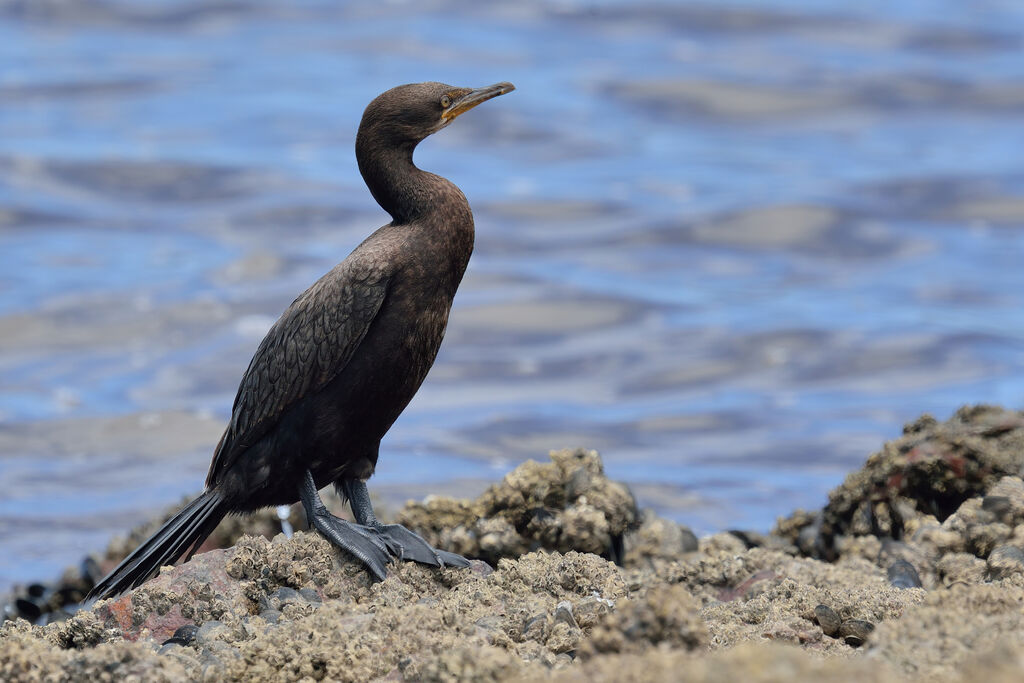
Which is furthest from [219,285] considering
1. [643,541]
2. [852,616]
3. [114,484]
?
[852,616]

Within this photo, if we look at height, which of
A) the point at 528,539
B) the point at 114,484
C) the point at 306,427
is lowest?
the point at 114,484

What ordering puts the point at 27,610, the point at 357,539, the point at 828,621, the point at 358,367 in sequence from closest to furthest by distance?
the point at 828,621
the point at 357,539
the point at 358,367
the point at 27,610

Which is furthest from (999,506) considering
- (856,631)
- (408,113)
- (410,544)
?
(408,113)

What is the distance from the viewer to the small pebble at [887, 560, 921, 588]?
5.48 m

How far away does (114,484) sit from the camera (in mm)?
11305

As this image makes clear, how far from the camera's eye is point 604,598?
4.67m

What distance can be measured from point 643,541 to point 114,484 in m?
5.96

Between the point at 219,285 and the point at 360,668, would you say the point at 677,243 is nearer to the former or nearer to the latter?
the point at 219,285

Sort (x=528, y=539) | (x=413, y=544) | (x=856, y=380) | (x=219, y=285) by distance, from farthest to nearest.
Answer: (x=219, y=285), (x=856, y=380), (x=528, y=539), (x=413, y=544)

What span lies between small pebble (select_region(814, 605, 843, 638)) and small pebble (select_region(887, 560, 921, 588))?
1166 mm

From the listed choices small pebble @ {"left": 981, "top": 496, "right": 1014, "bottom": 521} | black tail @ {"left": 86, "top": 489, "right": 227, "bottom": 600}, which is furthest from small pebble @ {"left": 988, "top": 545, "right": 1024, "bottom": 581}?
black tail @ {"left": 86, "top": 489, "right": 227, "bottom": 600}

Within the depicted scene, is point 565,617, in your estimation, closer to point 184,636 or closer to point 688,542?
point 184,636

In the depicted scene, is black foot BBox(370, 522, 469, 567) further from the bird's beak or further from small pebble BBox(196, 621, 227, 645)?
the bird's beak

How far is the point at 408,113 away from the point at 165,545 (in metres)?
1.89
